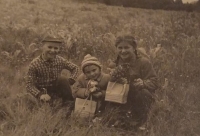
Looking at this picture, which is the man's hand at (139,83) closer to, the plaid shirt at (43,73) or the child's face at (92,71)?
the child's face at (92,71)

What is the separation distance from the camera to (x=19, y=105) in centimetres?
407

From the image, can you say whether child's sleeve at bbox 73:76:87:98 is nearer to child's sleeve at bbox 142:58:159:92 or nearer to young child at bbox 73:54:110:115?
young child at bbox 73:54:110:115

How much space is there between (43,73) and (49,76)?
0.08 metres

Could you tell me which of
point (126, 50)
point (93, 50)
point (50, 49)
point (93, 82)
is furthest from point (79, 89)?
point (93, 50)

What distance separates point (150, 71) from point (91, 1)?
2.71 metres

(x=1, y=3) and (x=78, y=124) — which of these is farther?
(x=1, y=3)

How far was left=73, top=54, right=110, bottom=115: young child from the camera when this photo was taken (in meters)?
4.08

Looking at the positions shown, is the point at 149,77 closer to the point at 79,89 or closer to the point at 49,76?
the point at 79,89

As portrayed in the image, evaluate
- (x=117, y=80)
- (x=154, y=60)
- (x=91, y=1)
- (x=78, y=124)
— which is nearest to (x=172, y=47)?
(x=154, y=60)

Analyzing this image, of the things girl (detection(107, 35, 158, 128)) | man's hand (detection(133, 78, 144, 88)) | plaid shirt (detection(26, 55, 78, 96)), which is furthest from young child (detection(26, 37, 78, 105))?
man's hand (detection(133, 78, 144, 88))

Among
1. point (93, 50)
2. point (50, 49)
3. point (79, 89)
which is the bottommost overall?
point (79, 89)

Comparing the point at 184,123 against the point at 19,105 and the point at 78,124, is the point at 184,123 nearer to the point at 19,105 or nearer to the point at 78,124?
the point at 78,124

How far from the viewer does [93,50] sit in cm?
590

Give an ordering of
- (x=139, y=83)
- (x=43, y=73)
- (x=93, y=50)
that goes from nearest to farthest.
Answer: (x=139, y=83) → (x=43, y=73) → (x=93, y=50)
